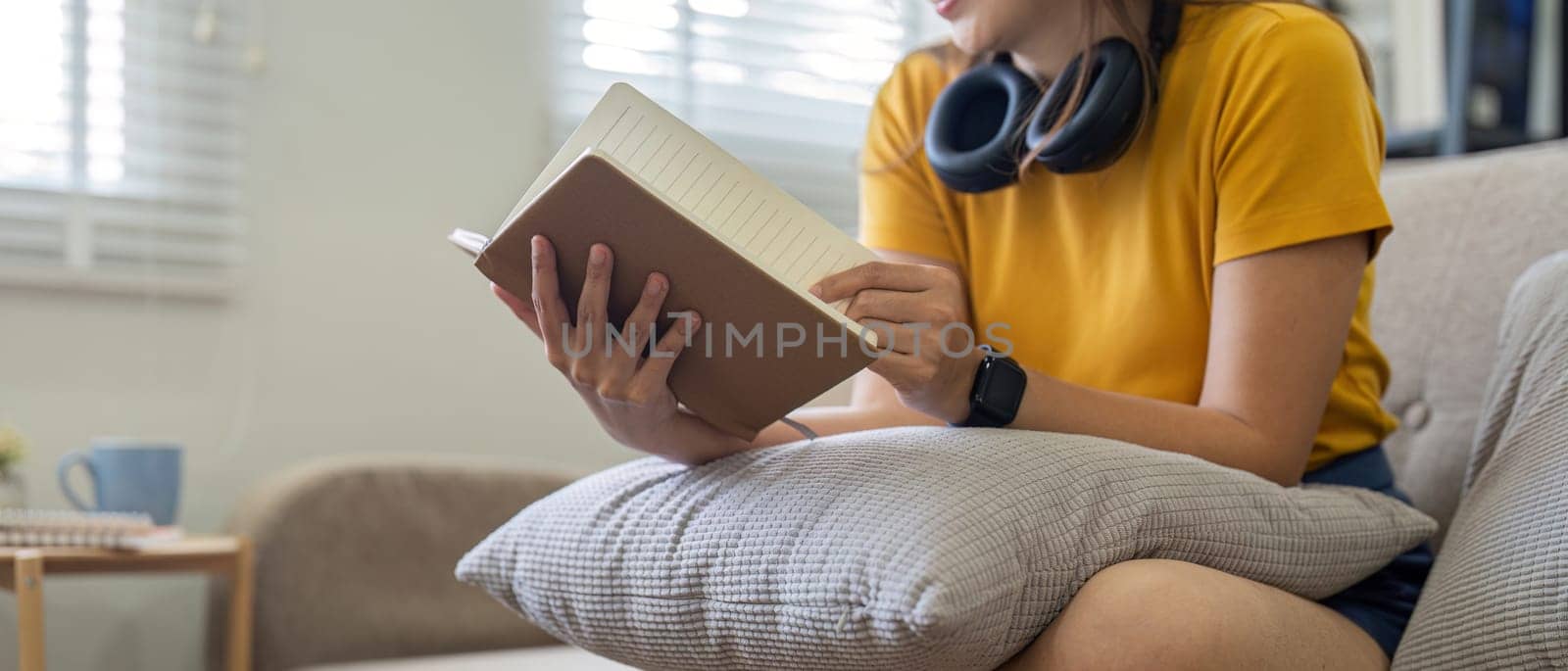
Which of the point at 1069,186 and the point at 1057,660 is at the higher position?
the point at 1069,186

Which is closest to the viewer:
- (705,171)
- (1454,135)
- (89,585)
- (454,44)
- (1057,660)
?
(1057,660)

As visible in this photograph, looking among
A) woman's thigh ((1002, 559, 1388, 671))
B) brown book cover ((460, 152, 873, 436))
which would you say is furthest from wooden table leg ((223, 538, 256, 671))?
woman's thigh ((1002, 559, 1388, 671))

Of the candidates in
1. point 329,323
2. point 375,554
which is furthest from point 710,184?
point 329,323

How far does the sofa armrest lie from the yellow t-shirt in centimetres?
74

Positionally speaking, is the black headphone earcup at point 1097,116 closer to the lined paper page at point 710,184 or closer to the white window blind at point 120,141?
the lined paper page at point 710,184

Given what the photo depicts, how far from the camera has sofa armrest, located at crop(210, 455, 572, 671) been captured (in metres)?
1.46

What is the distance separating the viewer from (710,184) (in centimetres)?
76

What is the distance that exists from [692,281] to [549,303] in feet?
0.33

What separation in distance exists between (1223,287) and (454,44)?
126 centimetres

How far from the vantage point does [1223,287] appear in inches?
34.8

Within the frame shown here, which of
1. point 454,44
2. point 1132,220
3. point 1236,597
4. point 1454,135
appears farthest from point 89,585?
point 1454,135

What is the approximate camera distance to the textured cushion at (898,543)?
62 cm

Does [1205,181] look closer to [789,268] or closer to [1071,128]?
[1071,128]

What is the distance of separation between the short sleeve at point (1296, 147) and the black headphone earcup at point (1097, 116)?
67 millimetres
